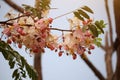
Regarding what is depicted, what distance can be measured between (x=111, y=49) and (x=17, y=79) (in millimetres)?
875

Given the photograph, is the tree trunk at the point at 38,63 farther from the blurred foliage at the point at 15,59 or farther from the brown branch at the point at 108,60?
the blurred foliage at the point at 15,59

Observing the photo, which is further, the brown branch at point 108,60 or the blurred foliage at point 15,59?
the brown branch at point 108,60

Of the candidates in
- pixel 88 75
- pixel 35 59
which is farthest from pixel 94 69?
pixel 35 59

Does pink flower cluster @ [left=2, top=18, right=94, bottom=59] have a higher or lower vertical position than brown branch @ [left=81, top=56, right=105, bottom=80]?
higher

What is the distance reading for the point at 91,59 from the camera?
1547 mm

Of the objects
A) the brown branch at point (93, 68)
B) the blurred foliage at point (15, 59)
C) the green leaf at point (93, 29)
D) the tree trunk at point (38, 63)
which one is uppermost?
the green leaf at point (93, 29)

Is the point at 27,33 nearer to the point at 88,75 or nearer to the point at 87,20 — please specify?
the point at 87,20

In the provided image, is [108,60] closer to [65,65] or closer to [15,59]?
[65,65]

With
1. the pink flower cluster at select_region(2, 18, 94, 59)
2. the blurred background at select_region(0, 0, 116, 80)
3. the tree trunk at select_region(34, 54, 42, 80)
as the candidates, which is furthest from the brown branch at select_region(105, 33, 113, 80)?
the pink flower cluster at select_region(2, 18, 94, 59)

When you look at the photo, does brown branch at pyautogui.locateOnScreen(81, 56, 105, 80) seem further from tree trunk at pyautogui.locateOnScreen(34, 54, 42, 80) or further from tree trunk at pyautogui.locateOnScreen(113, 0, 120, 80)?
tree trunk at pyautogui.locateOnScreen(34, 54, 42, 80)

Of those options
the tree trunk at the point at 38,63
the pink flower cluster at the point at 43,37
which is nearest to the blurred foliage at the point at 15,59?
the pink flower cluster at the point at 43,37

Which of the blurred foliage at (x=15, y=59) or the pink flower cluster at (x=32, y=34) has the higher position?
the pink flower cluster at (x=32, y=34)

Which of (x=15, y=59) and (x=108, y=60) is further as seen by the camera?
(x=108, y=60)

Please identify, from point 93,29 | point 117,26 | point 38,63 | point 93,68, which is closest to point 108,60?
point 93,68
